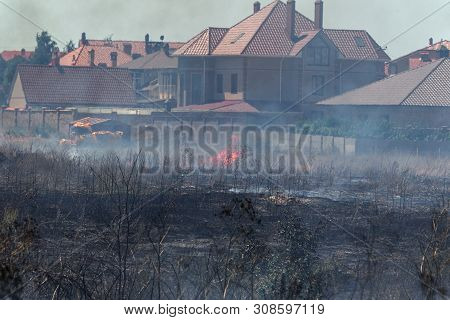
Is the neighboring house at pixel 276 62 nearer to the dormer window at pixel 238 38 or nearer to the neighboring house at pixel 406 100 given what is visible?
the dormer window at pixel 238 38

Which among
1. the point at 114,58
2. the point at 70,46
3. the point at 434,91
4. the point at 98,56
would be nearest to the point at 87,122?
the point at 434,91

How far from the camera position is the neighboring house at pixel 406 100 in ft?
160

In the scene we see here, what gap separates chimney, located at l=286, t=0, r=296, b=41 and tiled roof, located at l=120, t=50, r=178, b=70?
854 cm

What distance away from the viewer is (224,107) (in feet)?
189

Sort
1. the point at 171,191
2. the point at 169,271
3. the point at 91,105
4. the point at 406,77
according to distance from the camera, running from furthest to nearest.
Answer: the point at 91,105, the point at 406,77, the point at 171,191, the point at 169,271

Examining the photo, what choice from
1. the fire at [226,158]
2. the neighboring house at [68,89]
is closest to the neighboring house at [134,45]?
the neighboring house at [68,89]

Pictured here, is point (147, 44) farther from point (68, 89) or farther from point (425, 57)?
point (425, 57)

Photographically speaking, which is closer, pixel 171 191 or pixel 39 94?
pixel 171 191

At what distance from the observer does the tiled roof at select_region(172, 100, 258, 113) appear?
56.6 meters

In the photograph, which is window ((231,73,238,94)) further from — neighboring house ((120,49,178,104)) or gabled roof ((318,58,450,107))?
gabled roof ((318,58,450,107))

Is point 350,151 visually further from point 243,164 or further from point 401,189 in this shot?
point 401,189

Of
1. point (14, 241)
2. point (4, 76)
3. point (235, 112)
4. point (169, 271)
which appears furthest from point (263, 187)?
point (4, 76)

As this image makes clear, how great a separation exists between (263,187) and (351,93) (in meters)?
27.4

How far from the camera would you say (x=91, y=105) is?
220 ft
